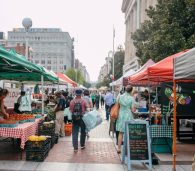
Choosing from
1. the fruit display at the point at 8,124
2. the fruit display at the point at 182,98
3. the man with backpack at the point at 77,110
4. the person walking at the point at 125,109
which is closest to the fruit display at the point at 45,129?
the man with backpack at the point at 77,110

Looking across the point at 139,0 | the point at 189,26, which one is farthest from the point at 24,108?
the point at 139,0

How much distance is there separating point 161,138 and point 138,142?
6.02ft

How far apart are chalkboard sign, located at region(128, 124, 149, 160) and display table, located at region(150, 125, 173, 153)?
1.19 meters

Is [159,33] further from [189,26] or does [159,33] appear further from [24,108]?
[24,108]

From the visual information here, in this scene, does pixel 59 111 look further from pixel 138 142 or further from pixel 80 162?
pixel 138 142

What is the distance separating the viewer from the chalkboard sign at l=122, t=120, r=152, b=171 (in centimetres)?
844

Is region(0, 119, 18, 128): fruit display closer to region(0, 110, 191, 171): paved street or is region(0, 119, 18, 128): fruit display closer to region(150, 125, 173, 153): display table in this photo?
region(0, 110, 191, 171): paved street

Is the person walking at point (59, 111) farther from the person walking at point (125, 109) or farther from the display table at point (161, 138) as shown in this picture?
the display table at point (161, 138)

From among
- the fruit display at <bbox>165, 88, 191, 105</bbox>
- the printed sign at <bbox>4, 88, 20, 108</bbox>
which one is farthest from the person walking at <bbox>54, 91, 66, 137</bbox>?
the printed sign at <bbox>4, 88, 20, 108</bbox>

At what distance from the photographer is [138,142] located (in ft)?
28.0

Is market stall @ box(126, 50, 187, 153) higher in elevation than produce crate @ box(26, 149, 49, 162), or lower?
higher

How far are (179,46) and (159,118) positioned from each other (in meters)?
8.38

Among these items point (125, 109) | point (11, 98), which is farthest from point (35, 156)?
point (11, 98)

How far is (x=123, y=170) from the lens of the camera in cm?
845
